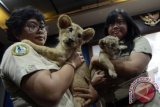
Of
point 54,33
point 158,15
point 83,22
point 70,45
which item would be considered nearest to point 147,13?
point 158,15

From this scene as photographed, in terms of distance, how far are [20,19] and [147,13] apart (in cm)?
243

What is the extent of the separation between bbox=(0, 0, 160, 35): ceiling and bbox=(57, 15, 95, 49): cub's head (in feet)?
6.07

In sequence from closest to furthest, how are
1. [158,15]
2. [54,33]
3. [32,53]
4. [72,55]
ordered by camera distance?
1. [32,53]
2. [72,55]
3. [158,15]
4. [54,33]

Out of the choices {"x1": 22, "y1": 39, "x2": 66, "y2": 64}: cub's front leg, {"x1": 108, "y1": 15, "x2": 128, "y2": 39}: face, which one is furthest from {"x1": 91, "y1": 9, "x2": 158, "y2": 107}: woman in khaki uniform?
{"x1": 22, "y1": 39, "x2": 66, "y2": 64}: cub's front leg

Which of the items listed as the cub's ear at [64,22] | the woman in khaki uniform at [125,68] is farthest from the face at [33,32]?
the woman in khaki uniform at [125,68]

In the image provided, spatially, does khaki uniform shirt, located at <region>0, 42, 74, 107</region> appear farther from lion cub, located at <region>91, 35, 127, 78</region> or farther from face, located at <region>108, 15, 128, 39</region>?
face, located at <region>108, 15, 128, 39</region>

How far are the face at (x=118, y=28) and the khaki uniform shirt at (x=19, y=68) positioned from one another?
20.7 inches

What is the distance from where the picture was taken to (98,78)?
1.43 m

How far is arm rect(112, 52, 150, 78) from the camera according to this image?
4.61 feet

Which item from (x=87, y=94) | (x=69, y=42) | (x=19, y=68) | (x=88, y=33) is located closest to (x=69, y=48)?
(x=69, y=42)

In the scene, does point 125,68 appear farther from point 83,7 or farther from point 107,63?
point 83,7

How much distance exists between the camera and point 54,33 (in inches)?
153

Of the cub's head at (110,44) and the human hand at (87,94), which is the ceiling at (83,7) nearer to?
the cub's head at (110,44)

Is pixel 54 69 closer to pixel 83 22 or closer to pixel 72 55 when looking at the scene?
pixel 72 55
